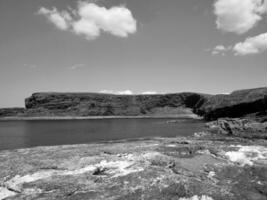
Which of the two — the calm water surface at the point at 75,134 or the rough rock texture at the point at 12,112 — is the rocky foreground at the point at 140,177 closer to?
the calm water surface at the point at 75,134

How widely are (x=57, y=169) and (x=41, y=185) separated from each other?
3.01 m

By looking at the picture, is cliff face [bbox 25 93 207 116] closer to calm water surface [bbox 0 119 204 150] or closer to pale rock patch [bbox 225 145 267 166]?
Answer: calm water surface [bbox 0 119 204 150]

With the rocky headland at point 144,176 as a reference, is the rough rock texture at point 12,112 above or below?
above

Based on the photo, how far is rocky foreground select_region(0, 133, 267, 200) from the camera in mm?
10969

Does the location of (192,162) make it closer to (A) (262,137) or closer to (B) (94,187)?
(B) (94,187)

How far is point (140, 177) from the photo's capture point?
12.7m

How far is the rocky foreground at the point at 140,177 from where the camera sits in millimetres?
10969

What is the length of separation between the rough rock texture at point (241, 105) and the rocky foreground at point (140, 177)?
75.0 meters

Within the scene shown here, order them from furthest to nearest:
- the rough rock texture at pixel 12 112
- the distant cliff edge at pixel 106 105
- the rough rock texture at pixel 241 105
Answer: the rough rock texture at pixel 12 112
the distant cliff edge at pixel 106 105
the rough rock texture at pixel 241 105

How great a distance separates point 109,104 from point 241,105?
339ft

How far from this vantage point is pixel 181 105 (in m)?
177

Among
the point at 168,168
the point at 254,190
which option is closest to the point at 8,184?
the point at 168,168

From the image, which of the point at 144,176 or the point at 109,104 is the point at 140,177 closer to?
the point at 144,176

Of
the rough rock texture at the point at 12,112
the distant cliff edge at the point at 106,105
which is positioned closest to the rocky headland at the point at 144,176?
the distant cliff edge at the point at 106,105
